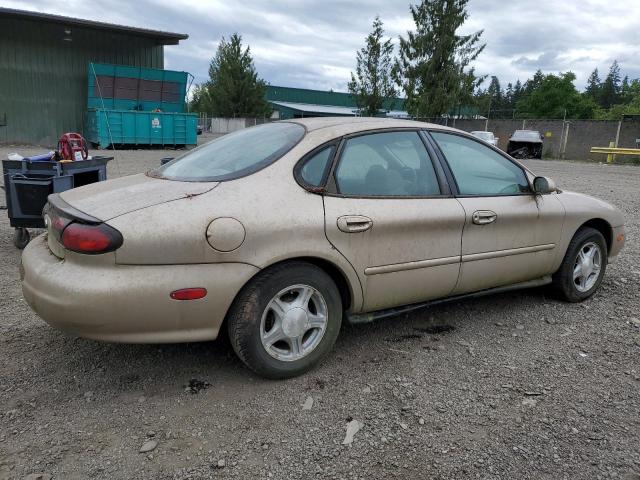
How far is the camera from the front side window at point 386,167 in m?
3.23

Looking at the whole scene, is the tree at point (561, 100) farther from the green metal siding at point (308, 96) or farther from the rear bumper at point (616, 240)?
the rear bumper at point (616, 240)

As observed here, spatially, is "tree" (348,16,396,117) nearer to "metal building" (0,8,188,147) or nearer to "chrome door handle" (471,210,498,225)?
"metal building" (0,8,188,147)

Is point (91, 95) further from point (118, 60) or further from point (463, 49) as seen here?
point (463, 49)

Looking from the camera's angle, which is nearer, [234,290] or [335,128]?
[234,290]

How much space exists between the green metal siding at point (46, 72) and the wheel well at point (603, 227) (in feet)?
80.8

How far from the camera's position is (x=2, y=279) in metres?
4.68

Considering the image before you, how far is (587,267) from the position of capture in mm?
4473

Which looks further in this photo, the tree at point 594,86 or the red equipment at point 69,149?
the tree at point 594,86

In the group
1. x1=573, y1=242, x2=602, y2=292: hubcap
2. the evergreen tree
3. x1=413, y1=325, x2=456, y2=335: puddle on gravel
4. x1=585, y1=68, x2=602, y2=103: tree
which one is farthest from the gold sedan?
x1=585, y1=68, x2=602, y2=103: tree

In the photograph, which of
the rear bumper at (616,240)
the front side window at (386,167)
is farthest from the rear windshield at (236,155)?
the rear bumper at (616,240)

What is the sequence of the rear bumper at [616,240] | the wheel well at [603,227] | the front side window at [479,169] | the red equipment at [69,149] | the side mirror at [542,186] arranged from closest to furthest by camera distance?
the front side window at [479,169], the side mirror at [542,186], the wheel well at [603,227], the rear bumper at [616,240], the red equipment at [69,149]

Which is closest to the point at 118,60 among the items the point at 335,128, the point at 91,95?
the point at 91,95

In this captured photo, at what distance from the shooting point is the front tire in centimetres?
281

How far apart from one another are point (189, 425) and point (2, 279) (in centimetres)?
308
